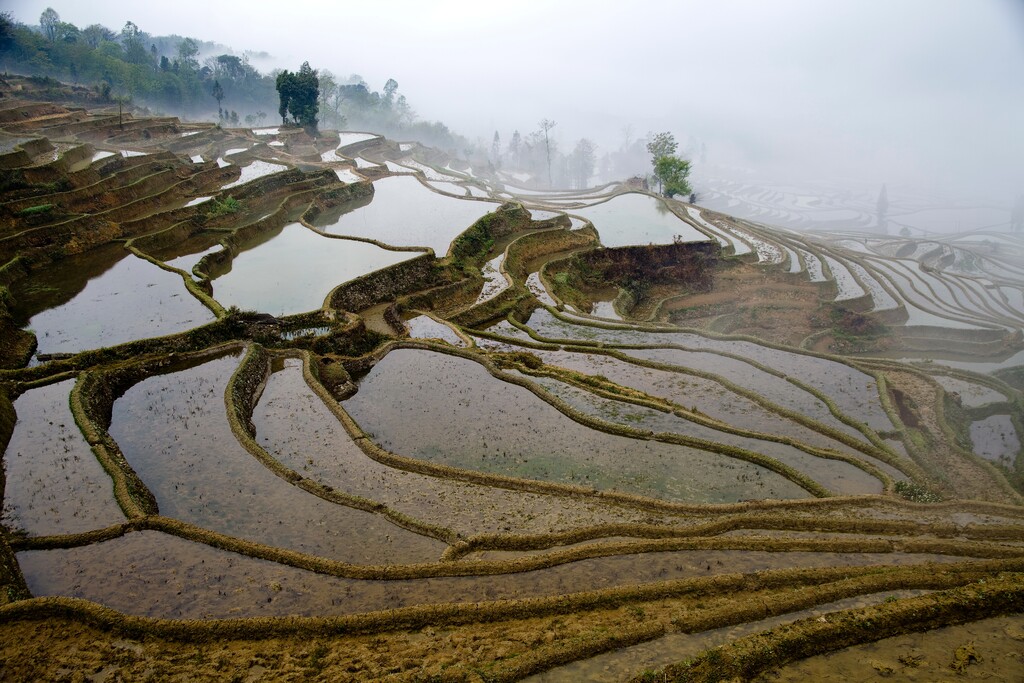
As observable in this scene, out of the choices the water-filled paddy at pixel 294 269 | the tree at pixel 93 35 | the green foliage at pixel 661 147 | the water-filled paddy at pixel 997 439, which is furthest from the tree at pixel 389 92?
the water-filled paddy at pixel 997 439

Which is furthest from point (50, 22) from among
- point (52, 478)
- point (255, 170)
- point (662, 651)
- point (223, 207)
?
point (662, 651)

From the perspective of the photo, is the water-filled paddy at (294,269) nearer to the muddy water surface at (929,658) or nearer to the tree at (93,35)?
the muddy water surface at (929,658)

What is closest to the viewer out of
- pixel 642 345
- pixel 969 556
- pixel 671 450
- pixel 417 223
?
pixel 969 556

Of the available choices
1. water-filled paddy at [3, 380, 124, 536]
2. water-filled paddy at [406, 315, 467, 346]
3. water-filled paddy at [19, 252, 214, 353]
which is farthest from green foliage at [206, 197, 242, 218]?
water-filled paddy at [3, 380, 124, 536]

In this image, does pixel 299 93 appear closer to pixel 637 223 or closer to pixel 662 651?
pixel 637 223

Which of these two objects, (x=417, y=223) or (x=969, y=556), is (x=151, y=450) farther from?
(x=417, y=223)

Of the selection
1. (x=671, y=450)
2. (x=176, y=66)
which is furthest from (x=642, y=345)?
(x=176, y=66)

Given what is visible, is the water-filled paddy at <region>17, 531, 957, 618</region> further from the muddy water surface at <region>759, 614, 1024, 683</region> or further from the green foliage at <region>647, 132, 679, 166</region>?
the green foliage at <region>647, 132, 679, 166</region>
